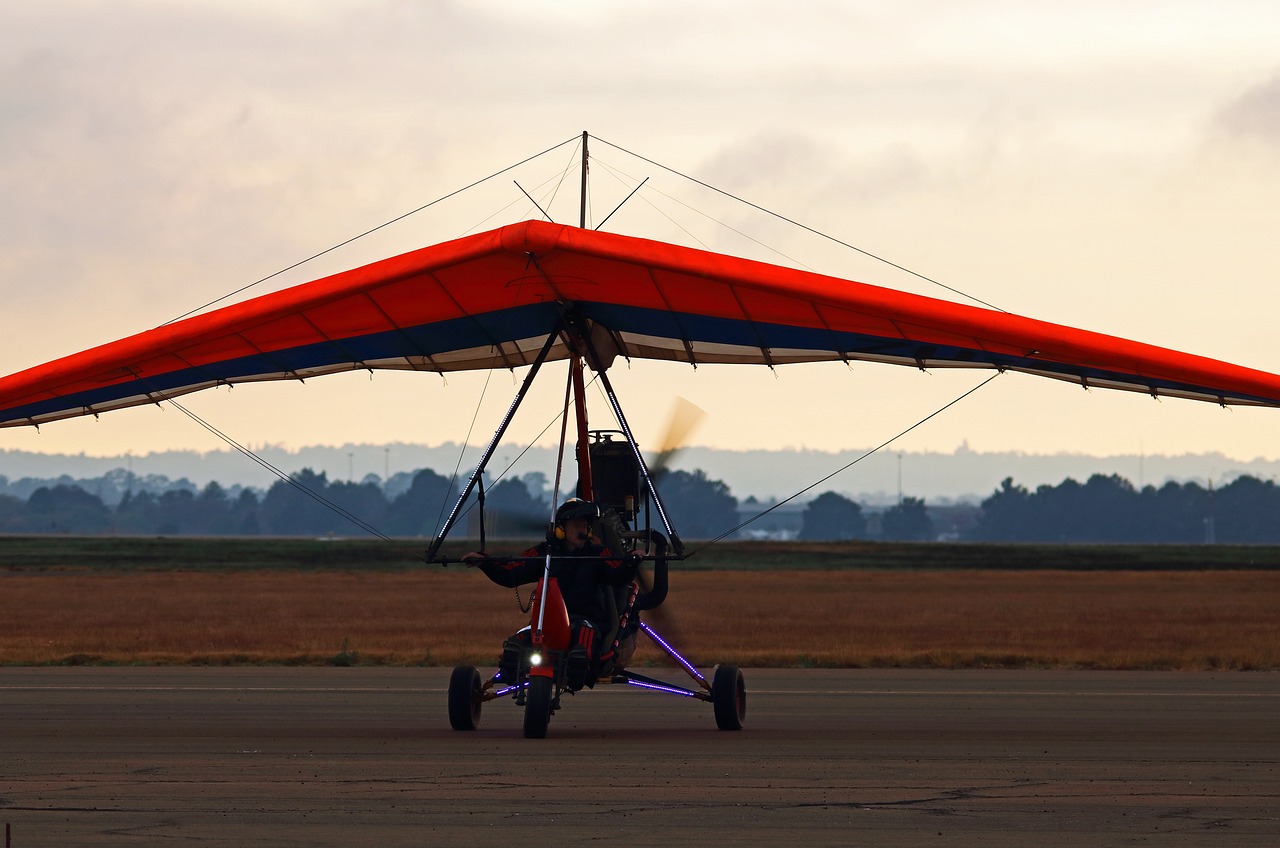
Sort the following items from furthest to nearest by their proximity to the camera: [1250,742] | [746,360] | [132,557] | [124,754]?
[132,557] < [746,360] < [1250,742] < [124,754]

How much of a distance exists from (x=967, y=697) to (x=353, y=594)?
3104 cm

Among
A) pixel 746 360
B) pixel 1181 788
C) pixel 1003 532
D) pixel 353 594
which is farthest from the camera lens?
pixel 1003 532

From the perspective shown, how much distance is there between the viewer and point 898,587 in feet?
166

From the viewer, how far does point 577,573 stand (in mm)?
12023

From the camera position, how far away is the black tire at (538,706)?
445 inches

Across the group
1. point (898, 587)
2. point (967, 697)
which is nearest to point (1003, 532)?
point (898, 587)

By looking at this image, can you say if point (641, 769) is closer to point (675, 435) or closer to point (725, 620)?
point (675, 435)

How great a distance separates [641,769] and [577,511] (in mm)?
2514

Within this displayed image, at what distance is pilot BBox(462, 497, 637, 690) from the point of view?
1173 cm

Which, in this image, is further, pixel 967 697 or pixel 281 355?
pixel 967 697

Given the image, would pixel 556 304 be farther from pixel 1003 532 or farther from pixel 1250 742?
pixel 1003 532

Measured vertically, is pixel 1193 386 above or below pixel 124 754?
above

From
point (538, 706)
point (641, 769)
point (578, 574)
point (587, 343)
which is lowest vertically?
point (641, 769)

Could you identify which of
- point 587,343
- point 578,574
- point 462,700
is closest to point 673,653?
point 578,574
